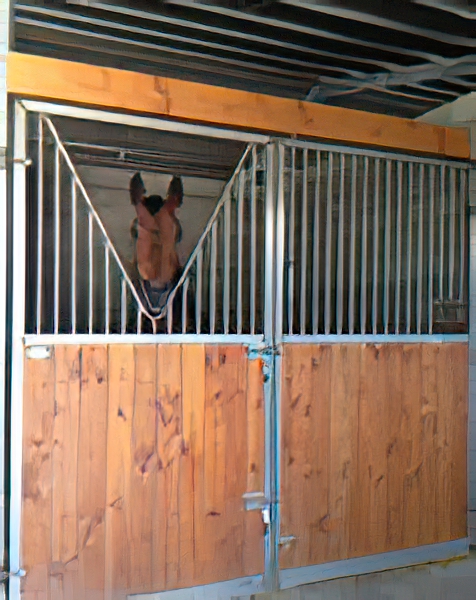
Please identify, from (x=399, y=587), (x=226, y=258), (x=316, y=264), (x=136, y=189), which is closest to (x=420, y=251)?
(x=316, y=264)

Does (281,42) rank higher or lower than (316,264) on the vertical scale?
higher

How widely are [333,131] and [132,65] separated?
964mm

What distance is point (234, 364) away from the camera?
8.26 feet

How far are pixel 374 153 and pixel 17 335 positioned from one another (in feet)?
5.03

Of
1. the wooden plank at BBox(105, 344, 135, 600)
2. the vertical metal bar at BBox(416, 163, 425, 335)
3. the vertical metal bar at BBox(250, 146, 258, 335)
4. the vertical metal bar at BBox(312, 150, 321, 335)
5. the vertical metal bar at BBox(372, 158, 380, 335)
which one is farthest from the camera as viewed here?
the vertical metal bar at BBox(416, 163, 425, 335)

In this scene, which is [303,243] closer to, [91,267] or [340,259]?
[340,259]

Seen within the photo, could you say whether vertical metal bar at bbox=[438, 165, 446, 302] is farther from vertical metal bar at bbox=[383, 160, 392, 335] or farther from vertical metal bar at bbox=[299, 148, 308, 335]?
vertical metal bar at bbox=[299, 148, 308, 335]

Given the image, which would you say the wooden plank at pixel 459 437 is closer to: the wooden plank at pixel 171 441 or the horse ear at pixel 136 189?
the wooden plank at pixel 171 441

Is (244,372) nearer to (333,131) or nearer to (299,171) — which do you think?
(299,171)

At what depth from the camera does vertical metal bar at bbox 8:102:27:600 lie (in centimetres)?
219

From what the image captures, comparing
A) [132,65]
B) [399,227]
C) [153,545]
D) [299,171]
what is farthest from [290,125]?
[153,545]

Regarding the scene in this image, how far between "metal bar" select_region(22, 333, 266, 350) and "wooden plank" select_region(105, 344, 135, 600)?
3 cm

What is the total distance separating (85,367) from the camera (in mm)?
2289

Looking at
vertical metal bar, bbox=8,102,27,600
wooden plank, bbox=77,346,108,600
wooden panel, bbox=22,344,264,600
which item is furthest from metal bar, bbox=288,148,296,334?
vertical metal bar, bbox=8,102,27,600
